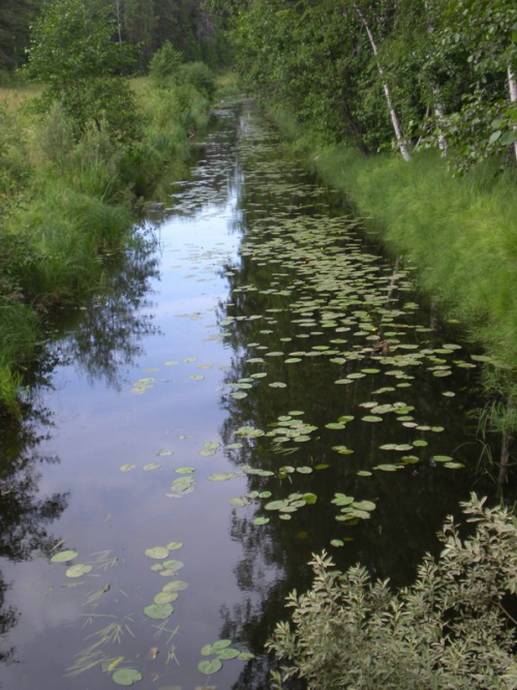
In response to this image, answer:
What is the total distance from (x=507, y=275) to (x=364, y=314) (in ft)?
5.45

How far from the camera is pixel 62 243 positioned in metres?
9.56

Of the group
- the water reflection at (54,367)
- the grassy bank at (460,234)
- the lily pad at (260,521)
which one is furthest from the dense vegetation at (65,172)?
the grassy bank at (460,234)

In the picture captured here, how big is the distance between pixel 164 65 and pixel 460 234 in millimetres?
38283

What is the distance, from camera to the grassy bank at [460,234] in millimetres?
6590

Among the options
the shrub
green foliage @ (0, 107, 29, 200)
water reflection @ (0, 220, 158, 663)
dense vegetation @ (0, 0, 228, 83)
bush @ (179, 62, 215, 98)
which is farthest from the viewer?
dense vegetation @ (0, 0, 228, 83)

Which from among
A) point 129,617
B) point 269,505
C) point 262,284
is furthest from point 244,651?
point 262,284

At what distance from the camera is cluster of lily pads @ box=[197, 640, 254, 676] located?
3240 mm

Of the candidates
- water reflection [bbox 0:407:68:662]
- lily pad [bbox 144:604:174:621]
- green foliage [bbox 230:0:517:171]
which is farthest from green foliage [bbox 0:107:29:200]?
lily pad [bbox 144:604:174:621]

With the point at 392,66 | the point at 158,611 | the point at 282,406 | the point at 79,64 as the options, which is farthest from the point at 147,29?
the point at 158,611

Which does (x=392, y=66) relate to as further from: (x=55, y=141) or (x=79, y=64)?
(x=79, y=64)

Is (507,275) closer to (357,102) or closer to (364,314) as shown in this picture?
(364,314)

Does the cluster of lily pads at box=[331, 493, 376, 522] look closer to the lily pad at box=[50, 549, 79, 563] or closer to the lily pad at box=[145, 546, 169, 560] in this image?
the lily pad at box=[145, 546, 169, 560]

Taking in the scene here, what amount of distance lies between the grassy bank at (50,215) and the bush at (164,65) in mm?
24973

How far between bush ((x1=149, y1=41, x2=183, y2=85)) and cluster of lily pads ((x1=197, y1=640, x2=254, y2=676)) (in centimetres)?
4103
